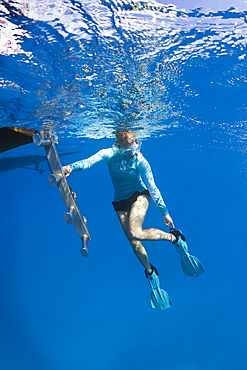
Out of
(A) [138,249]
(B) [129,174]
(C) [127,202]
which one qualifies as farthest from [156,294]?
(B) [129,174]

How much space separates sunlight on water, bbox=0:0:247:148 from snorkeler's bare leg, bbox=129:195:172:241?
9.08ft

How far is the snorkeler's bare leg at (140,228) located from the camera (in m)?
4.66

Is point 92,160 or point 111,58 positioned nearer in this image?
point 111,58

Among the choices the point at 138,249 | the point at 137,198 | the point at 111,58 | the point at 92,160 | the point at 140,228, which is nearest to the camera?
the point at 111,58

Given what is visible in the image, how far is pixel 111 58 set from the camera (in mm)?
4199

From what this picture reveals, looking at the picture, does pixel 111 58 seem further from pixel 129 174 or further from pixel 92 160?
pixel 129 174

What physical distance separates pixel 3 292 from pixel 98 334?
9285 mm

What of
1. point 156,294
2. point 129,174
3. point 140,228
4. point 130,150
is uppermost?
point 130,150

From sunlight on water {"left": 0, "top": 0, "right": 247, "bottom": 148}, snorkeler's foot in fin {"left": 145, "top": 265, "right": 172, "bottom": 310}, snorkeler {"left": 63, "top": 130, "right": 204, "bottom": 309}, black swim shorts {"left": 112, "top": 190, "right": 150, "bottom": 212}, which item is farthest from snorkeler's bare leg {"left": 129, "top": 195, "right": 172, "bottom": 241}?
sunlight on water {"left": 0, "top": 0, "right": 247, "bottom": 148}

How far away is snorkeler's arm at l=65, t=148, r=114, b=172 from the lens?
400cm

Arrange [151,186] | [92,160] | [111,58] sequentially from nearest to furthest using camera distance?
[111,58], [92,160], [151,186]

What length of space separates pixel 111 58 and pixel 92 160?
73.5 inches

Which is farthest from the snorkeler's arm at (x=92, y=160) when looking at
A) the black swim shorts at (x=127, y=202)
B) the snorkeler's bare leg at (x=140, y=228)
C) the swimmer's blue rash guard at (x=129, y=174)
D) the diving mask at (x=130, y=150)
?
the snorkeler's bare leg at (x=140, y=228)

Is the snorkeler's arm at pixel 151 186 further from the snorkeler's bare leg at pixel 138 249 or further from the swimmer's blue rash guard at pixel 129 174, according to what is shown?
the snorkeler's bare leg at pixel 138 249
